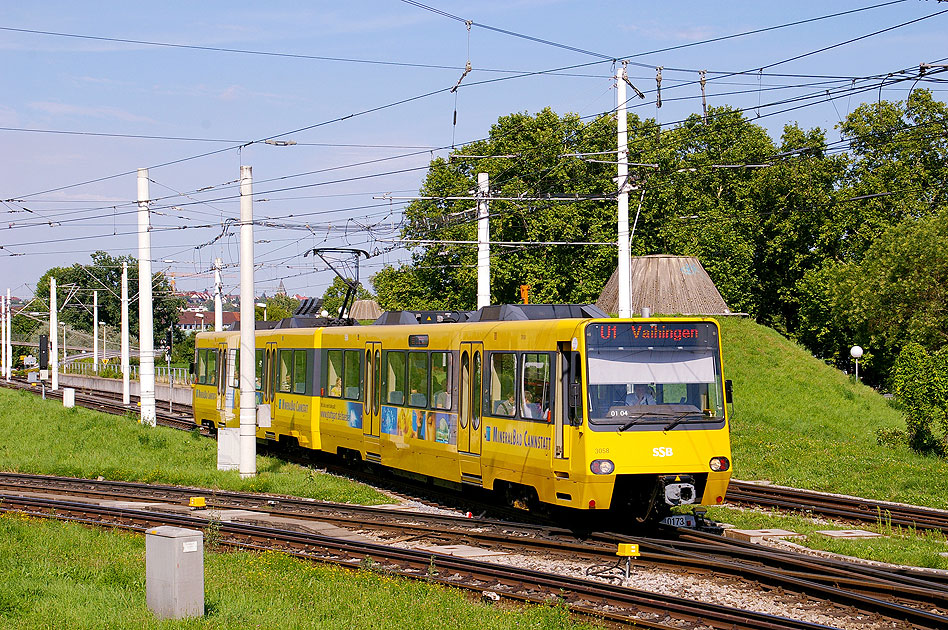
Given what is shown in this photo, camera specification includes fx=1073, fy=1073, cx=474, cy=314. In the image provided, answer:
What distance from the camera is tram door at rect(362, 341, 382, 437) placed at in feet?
69.3

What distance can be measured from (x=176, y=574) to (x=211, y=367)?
76.4ft

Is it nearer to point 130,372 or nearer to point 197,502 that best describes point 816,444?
point 197,502

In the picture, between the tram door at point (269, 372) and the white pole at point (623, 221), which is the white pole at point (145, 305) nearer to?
the tram door at point (269, 372)

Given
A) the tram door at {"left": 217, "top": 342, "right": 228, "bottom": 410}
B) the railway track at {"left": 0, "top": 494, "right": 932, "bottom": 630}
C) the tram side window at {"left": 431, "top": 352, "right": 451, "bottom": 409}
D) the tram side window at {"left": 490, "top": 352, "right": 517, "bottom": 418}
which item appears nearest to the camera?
the railway track at {"left": 0, "top": 494, "right": 932, "bottom": 630}

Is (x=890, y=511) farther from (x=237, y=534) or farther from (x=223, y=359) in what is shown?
(x=223, y=359)

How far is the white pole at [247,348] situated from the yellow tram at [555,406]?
2.61 metres

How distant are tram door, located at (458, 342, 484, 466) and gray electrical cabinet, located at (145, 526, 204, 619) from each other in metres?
7.84

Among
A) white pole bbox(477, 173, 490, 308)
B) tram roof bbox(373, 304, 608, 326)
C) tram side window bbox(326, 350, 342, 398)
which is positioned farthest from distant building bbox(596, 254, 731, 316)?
tram roof bbox(373, 304, 608, 326)

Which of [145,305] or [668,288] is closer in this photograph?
[145,305]

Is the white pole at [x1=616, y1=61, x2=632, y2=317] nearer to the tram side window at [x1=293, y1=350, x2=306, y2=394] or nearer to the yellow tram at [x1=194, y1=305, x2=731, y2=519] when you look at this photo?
the yellow tram at [x1=194, y1=305, x2=731, y2=519]

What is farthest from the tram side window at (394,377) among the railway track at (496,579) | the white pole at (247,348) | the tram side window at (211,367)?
the tram side window at (211,367)

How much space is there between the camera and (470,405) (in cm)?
1730

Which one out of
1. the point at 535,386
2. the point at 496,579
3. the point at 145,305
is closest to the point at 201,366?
the point at 145,305

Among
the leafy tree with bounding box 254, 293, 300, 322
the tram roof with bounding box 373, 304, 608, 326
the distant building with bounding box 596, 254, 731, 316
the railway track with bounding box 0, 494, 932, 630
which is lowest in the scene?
the railway track with bounding box 0, 494, 932, 630
